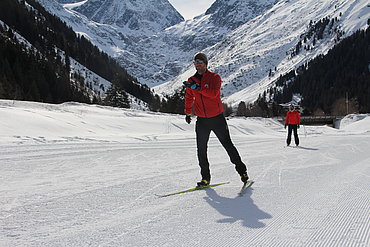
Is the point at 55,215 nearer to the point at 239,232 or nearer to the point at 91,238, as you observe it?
the point at 91,238

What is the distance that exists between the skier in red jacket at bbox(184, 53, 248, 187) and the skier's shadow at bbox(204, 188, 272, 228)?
0.57 metres

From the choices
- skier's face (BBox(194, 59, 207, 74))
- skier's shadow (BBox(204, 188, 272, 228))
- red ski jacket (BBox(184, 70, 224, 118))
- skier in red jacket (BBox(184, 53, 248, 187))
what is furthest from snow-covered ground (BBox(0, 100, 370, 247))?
skier's face (BBox(194, 59, 207, 74))

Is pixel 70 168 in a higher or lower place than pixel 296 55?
lower

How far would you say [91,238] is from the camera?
2023mm

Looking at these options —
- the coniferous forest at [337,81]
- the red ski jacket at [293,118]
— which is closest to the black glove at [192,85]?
the red ski jacket at [293,118]

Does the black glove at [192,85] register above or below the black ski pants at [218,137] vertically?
above

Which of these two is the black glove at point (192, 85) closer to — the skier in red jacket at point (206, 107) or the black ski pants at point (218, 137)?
the skier in red jacket at point (206, 107)

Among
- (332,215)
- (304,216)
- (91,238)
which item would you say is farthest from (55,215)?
(332,215)

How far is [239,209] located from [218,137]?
4.15ft

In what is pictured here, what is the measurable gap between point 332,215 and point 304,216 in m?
0.26

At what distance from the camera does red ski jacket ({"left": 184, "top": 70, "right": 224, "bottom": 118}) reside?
11.8 ft

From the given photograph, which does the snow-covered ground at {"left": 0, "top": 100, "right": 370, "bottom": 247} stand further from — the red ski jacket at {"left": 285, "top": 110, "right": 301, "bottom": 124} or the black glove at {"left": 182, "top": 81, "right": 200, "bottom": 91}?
the red ski jacket at {"left": 285, "top": 110, "right": 301, "bottom": 124}

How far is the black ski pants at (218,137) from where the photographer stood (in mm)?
3799

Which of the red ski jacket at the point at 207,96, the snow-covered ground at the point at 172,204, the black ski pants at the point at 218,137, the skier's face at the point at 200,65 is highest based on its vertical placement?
the skier's face at the point at 200,65
